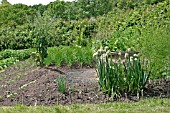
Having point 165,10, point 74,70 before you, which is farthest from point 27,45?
point 74,70

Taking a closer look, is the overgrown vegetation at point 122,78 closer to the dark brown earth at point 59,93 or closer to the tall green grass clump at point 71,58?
the dark brown earth at point 59,93

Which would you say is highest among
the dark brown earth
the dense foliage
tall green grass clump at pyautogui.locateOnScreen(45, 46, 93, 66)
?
the dense foliage

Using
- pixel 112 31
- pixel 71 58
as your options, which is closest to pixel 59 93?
pixel 71 58

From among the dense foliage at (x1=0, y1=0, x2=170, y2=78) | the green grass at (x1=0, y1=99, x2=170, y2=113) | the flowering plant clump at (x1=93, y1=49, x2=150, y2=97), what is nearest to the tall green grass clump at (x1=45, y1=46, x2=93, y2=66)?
the dense foliage at (x1=0, y1=0, x2=170, y2=78)

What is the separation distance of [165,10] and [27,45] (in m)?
10.2

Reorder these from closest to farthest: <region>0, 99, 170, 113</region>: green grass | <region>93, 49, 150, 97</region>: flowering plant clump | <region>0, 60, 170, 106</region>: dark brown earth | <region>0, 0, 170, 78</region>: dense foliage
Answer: <region>0, 99, 170, 113</region>: green grass < <region>0, 60, 170, 106</region>: dark brown earth < <region>93, 49, 150, 97</region>: flowering plant clump < <region>0, 0, 170, 78</region>: dense foliage

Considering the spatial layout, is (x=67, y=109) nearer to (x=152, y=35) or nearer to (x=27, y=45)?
(x=152, y=35)

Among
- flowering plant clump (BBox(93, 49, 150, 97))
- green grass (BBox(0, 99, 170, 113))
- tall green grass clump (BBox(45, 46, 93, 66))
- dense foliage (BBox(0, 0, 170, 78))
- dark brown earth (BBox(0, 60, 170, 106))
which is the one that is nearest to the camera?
green grass (BBox(0, 99, 170, 113))

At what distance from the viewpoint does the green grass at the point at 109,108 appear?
228 inches

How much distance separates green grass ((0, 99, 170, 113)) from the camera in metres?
5.79

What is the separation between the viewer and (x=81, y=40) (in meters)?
17.1

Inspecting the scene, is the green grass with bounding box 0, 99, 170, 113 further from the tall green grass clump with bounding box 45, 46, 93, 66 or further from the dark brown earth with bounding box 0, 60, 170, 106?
the tall green grass clump with bounding box 45, 46, 93, 66

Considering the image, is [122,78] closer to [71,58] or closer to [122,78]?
[122,78]

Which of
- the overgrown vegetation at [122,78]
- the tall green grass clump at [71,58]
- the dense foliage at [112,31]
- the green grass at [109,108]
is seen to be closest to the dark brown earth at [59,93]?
the overgrown vegetation at [122,78]
